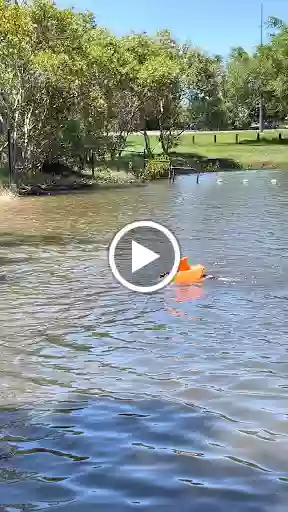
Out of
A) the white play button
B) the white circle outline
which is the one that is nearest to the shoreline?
the white circle outline

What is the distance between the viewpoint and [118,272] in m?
14.8

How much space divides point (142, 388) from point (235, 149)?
62626mm

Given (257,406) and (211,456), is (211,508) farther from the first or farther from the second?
(257,406)

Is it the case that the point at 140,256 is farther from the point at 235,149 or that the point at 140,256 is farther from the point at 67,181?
the point at 235,149

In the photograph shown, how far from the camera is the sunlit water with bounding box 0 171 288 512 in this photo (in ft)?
17.1

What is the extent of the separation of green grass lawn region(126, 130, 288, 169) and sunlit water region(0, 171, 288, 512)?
41906 mm

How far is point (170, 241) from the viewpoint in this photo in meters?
19.5

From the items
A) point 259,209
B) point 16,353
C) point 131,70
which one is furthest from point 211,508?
point 131,70

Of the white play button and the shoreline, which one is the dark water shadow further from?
the shoreline

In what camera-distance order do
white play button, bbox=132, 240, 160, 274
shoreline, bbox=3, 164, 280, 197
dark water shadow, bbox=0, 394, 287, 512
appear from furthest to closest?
1. shoreline, bbox=3, 164, 280, 197
2. white play button, bbox=132, 240, 160, 274
3. dark water shadow, bbox=0, 394, 287, 512

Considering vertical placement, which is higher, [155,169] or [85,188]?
[155,169]

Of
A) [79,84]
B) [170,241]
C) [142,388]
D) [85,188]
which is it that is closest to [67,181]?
[85,188]

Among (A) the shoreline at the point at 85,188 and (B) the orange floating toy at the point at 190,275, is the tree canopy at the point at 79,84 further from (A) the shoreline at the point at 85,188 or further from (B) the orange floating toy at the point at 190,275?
(B) the orange floating toy at the point at 190,275

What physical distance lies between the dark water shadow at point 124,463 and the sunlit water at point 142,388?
0.01 meters
